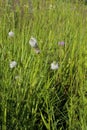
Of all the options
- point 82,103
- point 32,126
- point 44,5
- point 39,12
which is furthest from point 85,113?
point 44,5

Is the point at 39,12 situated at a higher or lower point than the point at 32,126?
higher

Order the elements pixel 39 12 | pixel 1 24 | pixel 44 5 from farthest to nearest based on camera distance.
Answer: pixel 44 5 < pixel 39 12 < pixel 1 24

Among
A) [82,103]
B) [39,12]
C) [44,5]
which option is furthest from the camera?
[44,5]

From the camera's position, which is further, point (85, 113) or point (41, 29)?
point (41, 29)

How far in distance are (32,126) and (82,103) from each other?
251 millimetres

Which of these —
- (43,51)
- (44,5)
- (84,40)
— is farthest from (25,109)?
(44,5)

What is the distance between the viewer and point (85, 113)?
1.46 metres

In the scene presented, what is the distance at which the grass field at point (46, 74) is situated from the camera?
5.01ft

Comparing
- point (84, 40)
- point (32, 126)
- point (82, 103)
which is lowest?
point (32, 126)

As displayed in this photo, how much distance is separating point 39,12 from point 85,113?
134 cm

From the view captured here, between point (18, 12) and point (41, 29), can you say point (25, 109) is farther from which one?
point (18, 12)

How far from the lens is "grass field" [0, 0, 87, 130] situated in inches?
60.1

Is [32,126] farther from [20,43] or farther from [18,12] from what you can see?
[18,12]

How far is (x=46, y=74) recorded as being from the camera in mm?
1828
